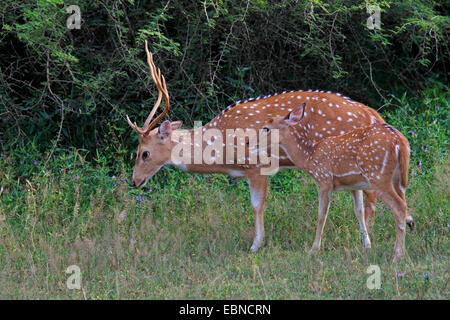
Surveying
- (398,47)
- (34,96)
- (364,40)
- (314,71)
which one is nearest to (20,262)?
(34,96)

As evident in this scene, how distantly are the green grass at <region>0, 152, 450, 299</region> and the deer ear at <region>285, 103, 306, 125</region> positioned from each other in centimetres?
110

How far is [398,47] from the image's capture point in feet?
36.6

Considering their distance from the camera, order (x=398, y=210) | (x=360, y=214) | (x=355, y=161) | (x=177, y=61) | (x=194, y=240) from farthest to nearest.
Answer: (x=177, y=61), (x=194, y=240), (x=360, y=214), (x=355, y=161), (x=398, y=210)

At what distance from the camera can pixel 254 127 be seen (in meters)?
7.41

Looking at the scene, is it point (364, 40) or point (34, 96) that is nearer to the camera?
point (34, 96)

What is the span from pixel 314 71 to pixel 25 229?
504 cm

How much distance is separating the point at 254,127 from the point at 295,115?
54cm

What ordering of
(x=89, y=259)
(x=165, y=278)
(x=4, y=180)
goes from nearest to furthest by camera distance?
(x=165, y=278)
(x=89, y=259)
(x=4, y=180)

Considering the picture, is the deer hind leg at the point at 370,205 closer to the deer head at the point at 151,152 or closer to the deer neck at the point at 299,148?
the deer neck at the point at 299,148

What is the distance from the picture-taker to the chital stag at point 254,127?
7.17 metres

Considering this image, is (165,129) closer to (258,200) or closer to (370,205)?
(258,200)

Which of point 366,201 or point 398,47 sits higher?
point 398,47

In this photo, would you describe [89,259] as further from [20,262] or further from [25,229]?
[25,229]

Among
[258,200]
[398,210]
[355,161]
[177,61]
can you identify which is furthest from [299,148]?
[177,61]
